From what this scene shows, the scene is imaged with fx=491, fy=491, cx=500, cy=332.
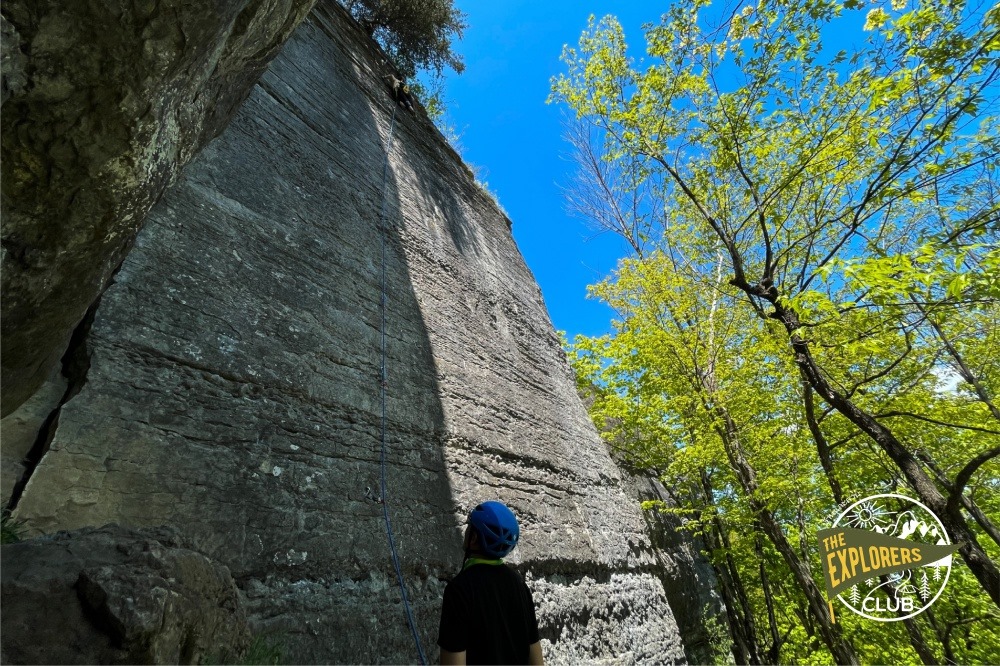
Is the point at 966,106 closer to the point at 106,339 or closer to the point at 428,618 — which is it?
the point at 428,618

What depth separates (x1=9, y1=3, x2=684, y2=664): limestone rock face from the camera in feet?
8.45

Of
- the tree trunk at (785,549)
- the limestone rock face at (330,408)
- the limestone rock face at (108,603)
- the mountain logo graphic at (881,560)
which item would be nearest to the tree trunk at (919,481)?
the mountain logo graphic at (881,560)

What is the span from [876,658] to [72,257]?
580 inches

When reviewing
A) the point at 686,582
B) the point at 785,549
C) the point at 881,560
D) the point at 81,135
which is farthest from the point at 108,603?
the point at 686,582

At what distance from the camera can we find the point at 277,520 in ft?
9.26

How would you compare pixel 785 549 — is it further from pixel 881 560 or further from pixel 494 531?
pixel 494 531

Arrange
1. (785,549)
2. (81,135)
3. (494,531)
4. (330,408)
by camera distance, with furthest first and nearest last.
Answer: (785,549), (330,408), (494,531), (81,135)

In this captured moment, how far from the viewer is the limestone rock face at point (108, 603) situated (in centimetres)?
130

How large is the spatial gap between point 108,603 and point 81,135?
1.38 metres

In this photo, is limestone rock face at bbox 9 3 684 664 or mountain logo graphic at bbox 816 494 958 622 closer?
limestone rock face at bbox 9 3 684 664

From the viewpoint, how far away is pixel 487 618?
197 centimetres

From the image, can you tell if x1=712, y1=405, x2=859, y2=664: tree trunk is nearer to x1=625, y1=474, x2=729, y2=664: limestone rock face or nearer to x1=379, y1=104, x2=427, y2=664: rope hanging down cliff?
x1=625, y1=474, x2=729, y2=664: limestone rock face

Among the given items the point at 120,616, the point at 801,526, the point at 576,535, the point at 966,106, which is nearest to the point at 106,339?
the point at 120,616

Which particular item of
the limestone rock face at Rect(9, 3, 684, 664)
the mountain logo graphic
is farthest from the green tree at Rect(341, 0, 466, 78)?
the mountain logo graphic
